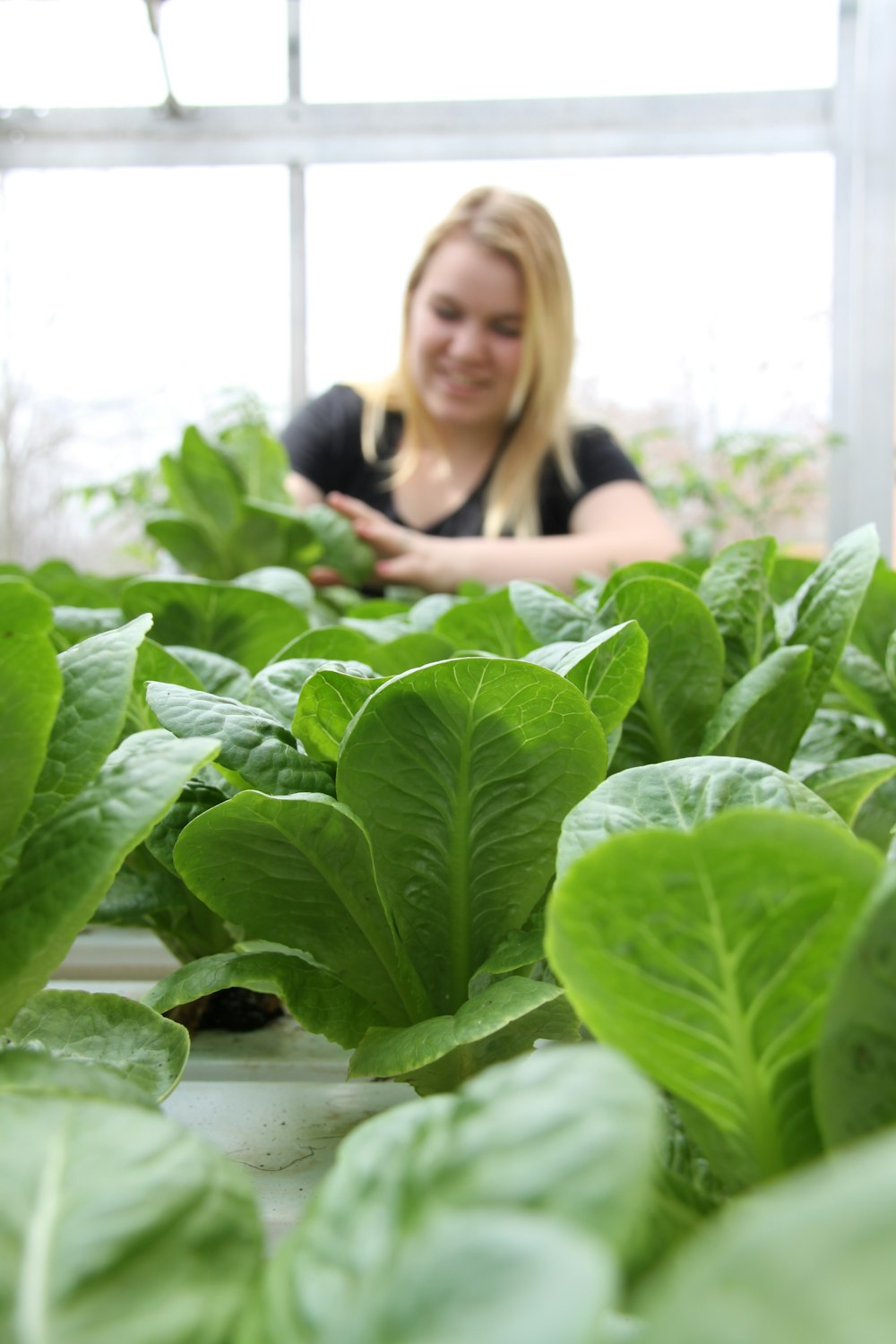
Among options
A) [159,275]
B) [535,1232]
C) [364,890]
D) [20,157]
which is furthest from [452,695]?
[20,157]

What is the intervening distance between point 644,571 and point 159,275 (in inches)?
172

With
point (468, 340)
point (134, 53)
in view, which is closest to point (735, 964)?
point (468, 340)

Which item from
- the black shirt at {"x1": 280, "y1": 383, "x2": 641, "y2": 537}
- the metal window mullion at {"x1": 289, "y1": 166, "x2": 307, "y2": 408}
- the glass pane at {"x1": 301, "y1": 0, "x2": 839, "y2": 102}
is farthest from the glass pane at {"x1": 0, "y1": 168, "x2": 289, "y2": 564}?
the black shirt at {"x1": 280, "y1": 383, "x2": 641, "y2": 537}

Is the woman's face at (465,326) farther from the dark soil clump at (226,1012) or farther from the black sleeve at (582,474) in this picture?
the dark soil clump at (226,1012)

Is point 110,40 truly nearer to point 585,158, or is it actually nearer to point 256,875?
point 585,158

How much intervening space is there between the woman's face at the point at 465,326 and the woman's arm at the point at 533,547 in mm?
334

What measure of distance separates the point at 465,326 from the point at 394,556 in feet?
3.08

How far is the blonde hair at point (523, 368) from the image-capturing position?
2.34 meters

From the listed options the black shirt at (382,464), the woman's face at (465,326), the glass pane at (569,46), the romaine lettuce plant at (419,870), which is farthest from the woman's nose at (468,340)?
the glass pane at (569,46)

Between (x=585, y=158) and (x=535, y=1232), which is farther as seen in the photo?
(x=585, y=158)

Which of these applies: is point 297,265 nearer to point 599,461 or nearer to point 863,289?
point 863,289

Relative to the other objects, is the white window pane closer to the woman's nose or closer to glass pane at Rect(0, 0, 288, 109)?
glass pane at Rect(0, 0, 288, 109)

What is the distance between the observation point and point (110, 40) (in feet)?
14.0

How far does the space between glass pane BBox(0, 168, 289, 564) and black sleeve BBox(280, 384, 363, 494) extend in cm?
189
